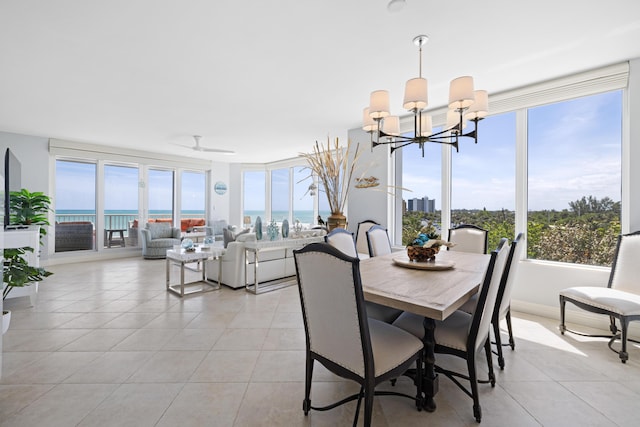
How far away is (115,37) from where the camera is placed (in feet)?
7.60

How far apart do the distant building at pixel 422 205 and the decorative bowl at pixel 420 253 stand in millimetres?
2119

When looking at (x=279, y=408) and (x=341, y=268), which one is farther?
(x=279, y=408)

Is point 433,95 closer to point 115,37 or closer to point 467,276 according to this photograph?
point 467,276

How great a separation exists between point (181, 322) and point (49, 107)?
3.70m

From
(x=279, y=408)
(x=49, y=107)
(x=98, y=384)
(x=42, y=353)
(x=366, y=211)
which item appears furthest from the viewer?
(x=366, y=211)

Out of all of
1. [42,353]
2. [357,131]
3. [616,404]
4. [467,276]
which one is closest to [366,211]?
[357,131]

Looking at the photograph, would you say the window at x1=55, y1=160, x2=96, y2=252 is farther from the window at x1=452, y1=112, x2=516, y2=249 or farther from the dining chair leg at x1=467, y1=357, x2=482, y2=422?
the dining chair leg at x1=467, y1=357, x2=482, y2=422

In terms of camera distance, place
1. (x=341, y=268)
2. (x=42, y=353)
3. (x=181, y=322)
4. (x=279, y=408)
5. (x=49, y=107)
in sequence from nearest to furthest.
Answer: (x=341, y=268) → (x=279, y=408) → (x=42, y=353) → (x=181, y=322) → (x=49, y=107)

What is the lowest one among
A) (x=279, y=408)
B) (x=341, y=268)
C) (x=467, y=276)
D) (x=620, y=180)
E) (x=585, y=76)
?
(x=279, y=408)

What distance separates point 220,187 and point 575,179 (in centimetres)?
777

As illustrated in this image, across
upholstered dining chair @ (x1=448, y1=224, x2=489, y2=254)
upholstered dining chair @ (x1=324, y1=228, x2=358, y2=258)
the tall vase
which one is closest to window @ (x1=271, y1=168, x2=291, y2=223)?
the tall vase

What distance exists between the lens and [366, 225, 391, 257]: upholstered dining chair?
113 inches

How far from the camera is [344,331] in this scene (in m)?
1.33

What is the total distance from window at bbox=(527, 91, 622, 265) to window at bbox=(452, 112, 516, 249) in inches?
8.3
